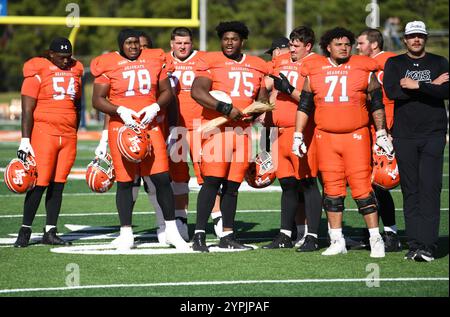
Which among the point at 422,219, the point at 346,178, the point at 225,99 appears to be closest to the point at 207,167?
the point at 225,99

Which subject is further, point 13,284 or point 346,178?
point 346,178

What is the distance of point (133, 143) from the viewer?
8062 mm

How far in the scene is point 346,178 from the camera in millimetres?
7953

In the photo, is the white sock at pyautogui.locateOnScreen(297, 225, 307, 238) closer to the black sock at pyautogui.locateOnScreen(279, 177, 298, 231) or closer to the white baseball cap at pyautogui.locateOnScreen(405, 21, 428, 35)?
the black sock at pyautogui.locateOnScreen(279, 177, 298, 231)

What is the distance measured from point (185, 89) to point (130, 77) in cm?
108

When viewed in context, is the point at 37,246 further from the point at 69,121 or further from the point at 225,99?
the point at 225,99

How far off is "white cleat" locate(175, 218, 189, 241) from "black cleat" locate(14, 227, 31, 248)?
1397 millimetres

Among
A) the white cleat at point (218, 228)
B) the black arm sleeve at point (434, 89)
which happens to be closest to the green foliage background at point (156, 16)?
the white cleat at point (218, 228)

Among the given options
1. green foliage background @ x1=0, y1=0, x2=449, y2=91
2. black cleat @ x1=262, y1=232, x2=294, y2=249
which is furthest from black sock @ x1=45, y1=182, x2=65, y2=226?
green foliage background @ x1=0, y1=0, x2=449, y2=91

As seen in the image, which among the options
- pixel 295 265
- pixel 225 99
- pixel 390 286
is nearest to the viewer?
pixel 390 286

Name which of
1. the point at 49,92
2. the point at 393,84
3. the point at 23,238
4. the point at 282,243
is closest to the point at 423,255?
the point at 393,84

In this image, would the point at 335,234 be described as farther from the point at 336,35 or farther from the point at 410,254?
the point at 336,35

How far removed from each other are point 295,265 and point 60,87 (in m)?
2.81

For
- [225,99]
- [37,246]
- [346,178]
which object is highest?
[225,99]
